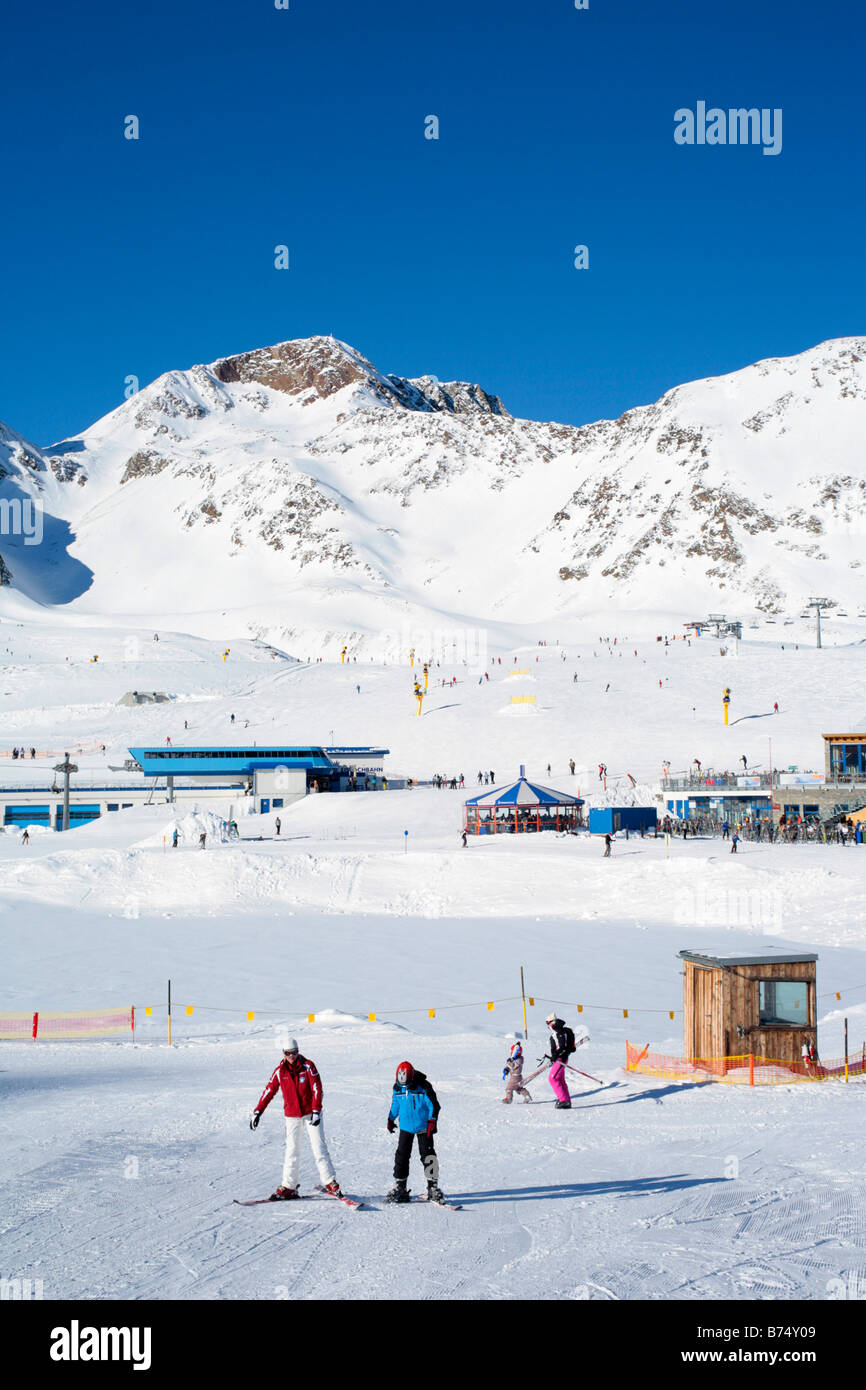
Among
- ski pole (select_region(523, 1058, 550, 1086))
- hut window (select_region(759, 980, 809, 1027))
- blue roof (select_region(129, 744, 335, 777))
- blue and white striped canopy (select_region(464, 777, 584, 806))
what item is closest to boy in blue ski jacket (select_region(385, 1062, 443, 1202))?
ski pole (select_region(523, 1058, 550, 1086))

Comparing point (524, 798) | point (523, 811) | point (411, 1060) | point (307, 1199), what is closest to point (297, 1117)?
point (307, 1199)

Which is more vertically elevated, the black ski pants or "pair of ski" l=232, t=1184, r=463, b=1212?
the black ski pants

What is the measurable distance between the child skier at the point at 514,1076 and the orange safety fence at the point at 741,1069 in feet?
6.73

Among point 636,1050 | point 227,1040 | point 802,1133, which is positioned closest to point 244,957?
point 227,1040

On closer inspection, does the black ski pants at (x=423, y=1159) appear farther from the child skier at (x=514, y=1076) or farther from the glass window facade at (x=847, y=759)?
the glass window facade at (x=847, y=759)

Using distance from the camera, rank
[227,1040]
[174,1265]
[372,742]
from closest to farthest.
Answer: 1. [174,1265]
2. [227,1040]
3. [372,742]

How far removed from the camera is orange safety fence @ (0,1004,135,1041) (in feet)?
50.1

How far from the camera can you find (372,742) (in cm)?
6297

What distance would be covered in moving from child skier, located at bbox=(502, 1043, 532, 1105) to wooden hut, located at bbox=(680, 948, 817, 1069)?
8.17ft

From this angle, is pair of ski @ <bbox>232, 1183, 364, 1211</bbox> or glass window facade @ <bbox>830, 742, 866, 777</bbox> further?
glass window facade @ <bbox>830, 742, 866, 777</bbox>

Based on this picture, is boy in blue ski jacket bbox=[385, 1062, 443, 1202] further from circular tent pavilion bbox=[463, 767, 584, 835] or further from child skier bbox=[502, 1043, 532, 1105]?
circular tent pavilion bbox=[463, 767, 584, 835]

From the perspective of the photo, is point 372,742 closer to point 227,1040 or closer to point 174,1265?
point 227,1040

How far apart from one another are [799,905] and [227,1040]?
561 inches

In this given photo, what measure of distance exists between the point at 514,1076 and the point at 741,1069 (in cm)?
280
